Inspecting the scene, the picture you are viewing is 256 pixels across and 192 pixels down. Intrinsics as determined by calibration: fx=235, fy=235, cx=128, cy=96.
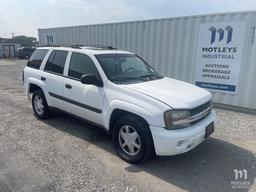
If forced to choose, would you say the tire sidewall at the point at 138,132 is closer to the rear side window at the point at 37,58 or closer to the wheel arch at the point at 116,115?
the wheel arch at the point at 116,115

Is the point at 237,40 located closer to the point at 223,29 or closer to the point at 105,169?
the point at 223,29

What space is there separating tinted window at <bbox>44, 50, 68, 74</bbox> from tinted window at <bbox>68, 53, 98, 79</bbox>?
306 mm

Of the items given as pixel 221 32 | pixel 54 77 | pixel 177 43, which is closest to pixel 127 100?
pixel 54 77

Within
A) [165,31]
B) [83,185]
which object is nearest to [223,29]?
[165,31]

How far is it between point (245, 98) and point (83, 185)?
18.5 feet

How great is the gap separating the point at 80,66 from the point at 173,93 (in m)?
1.96

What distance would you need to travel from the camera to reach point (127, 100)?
366cm

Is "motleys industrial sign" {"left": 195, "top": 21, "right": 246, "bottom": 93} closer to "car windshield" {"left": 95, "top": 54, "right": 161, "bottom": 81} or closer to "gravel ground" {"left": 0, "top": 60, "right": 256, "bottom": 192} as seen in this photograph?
"gravel ground" {"left": 0, "top": 60, "right": 256, "bottom": 192}

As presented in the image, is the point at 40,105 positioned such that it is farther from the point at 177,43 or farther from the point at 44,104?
the point at 177,43

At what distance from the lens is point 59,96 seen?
4988 mm

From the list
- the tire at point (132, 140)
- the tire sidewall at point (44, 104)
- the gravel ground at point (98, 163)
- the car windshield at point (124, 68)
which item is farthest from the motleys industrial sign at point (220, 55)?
the tire sidewall at point (44, 104)

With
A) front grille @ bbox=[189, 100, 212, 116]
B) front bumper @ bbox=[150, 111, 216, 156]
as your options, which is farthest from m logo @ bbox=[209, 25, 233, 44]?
front bumper @ bbox=[150, 111, 216, 156]

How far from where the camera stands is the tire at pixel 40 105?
18.3 ft

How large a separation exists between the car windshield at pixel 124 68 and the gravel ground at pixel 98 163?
1.34 m
